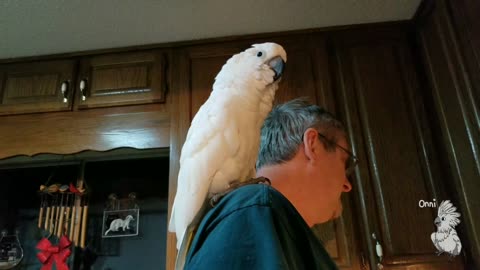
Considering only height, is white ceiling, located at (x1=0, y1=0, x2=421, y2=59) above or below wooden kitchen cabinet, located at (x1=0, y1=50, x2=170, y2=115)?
above

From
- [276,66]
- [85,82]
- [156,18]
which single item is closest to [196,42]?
[156,18]

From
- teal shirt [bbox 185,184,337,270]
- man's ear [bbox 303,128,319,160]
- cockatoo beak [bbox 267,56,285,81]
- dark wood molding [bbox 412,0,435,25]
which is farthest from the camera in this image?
dark wood molding [bbox 412,0,435,25]

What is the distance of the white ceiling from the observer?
4.41 ft

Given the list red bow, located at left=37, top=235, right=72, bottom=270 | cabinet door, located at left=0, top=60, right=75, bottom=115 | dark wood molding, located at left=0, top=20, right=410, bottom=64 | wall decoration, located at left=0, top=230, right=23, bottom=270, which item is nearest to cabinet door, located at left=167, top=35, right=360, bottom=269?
dark wood molding, located at left=0, top=20, right=410, bottom=64

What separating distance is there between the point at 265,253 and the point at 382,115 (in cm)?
110

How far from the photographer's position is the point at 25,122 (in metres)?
1.49

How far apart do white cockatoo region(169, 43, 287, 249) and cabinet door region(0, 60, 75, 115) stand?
0.85 metres

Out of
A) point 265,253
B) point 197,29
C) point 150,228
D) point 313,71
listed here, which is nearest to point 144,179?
point 150,228

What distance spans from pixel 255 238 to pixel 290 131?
41 centimetres

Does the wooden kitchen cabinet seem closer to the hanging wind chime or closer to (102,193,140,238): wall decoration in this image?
the hanging wind chime

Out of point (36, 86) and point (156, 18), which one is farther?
point (36, 86)

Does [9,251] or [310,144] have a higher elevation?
[310,144]

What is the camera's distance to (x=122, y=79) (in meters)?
1.50

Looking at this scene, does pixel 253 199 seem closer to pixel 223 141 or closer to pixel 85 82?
pixel 223 141
